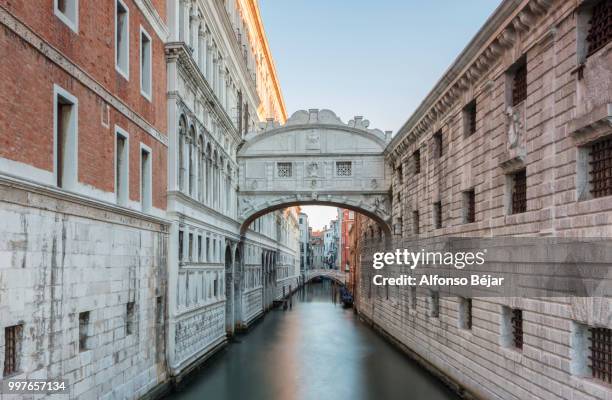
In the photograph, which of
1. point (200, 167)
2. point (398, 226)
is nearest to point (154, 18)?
point (200, 167)

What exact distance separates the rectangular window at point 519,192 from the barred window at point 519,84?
1.55m

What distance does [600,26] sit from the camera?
941 cm

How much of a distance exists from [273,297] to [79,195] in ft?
123

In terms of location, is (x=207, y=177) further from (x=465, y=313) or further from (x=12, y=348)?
(x=12, y=348)

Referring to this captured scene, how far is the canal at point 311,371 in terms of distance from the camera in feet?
53.5

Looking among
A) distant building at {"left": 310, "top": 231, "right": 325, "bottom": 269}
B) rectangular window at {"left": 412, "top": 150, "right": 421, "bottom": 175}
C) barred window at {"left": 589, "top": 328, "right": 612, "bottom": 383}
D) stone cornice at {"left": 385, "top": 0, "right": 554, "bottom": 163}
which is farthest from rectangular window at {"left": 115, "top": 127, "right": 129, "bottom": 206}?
distant building at {"left": 310, "top": 231, "right": 325, "bottom": 269}

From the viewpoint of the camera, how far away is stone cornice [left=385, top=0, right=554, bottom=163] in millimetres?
11539

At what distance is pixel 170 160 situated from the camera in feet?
55.3

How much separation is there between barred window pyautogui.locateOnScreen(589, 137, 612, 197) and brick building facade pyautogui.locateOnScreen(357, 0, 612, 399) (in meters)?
0.03

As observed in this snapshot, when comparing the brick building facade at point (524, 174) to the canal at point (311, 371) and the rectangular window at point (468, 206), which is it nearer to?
the rectangular window at point (468, 206)

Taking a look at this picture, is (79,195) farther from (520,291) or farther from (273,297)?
(273,297)

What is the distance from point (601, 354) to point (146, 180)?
10.7m

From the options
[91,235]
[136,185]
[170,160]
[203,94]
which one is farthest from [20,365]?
[203,94]

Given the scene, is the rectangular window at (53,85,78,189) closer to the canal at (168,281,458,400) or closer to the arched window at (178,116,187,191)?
the arched window at (178,116,187,191)
